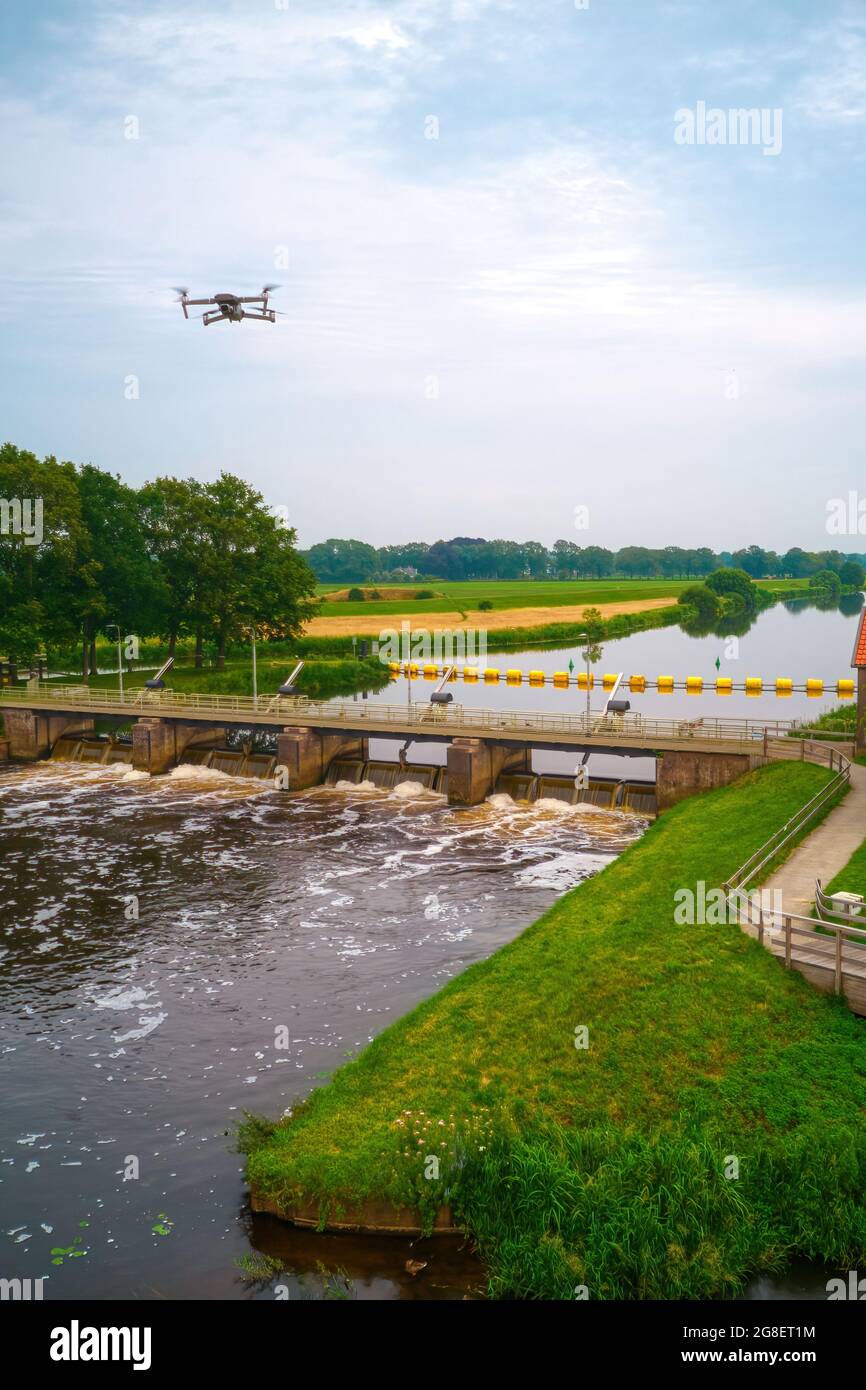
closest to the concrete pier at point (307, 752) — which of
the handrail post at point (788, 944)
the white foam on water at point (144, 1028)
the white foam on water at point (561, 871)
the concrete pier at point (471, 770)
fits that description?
the concrete pier at point (471, 770)

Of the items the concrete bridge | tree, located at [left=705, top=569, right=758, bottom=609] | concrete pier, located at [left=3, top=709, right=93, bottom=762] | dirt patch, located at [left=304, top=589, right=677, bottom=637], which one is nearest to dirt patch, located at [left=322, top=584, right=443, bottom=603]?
dirt patch, located at [left=304, top=589, right=677, bottom=637]

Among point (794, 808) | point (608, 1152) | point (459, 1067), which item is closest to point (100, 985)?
point (459, 1067)

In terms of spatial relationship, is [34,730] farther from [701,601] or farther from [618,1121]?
[701,601]

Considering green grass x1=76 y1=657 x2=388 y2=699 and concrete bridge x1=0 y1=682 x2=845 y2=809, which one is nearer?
concrete bridge x1=0 y1=682 x2=845 y2=809

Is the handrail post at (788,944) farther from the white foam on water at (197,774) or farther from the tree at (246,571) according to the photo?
the tree at (246,571)

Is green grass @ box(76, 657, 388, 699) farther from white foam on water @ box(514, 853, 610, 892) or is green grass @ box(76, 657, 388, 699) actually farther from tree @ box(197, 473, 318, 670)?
white foam on water @ box(514, 853, 610, 892)
